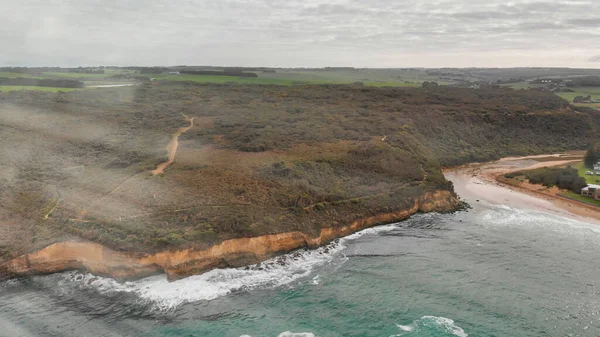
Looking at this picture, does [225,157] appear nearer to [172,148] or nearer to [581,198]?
[172,148]

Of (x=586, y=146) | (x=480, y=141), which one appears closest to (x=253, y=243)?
(x=480, y=141)

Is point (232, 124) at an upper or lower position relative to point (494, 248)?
upper

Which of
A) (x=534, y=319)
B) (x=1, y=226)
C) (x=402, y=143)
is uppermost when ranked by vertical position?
(x=402, y=143)

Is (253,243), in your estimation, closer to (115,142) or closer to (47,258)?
(47,258)

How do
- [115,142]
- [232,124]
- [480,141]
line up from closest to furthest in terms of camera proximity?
[115,142] → [232,124] → [480,141]

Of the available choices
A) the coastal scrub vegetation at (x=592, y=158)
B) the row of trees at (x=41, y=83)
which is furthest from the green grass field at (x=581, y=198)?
the row of trees at (x=41, y=83)
